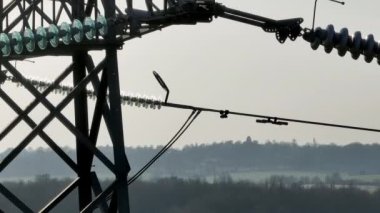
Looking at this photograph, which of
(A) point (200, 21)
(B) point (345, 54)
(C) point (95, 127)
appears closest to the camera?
(B) point (345, 54)

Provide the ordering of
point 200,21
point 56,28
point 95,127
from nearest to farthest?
1. point 200,21
2. point 56,28
3. point 95,127

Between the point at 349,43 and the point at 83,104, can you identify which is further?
the point at 83,104

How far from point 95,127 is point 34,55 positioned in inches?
92.6

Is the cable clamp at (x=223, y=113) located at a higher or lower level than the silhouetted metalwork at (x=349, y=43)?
lower

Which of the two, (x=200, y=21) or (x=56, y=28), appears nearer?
(x=200, y=21)

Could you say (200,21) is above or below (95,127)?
above

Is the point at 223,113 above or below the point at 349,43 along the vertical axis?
below

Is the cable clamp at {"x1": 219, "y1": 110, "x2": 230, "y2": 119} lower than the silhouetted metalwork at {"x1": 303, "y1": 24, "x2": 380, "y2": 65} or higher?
lower

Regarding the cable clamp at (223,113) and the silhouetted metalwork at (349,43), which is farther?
the cable clamp at (223,113)

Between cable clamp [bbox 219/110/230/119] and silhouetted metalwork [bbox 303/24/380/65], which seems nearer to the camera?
silhouetted metalwork [bbox 303/24/380/65]

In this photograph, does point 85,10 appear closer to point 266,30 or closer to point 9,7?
point 9,7

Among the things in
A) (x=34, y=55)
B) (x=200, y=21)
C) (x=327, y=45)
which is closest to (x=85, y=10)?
(x=34, y=55)

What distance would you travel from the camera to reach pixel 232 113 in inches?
1563

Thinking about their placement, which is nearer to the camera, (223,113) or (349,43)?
(349,43)
